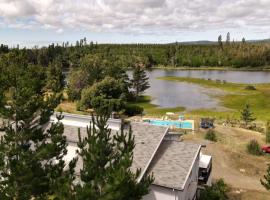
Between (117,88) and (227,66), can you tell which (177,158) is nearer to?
(117,88)

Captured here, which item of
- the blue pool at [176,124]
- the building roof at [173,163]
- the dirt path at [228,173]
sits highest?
the building roof at [173,163]

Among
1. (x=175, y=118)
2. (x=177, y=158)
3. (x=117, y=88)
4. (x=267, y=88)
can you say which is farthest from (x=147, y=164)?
(x=267, y=88)

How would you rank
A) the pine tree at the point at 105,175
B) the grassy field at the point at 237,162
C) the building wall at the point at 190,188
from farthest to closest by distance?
the grassy field at the point at 237,162 < the building wall at the point at 190,188 < the pine tree at the point at 105,175

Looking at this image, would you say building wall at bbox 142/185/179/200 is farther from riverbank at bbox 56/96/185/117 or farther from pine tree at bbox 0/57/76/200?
riverbank at bbox 56/96/185/117

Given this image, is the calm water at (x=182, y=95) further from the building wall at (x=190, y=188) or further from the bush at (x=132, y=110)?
the building wall at (x=190, y=188)

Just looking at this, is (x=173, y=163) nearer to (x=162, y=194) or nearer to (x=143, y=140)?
(x=162, y=194)

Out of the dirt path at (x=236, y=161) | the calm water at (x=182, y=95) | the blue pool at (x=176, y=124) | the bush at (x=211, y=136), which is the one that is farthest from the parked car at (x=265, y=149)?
the calm water at (x=182, y=95)
